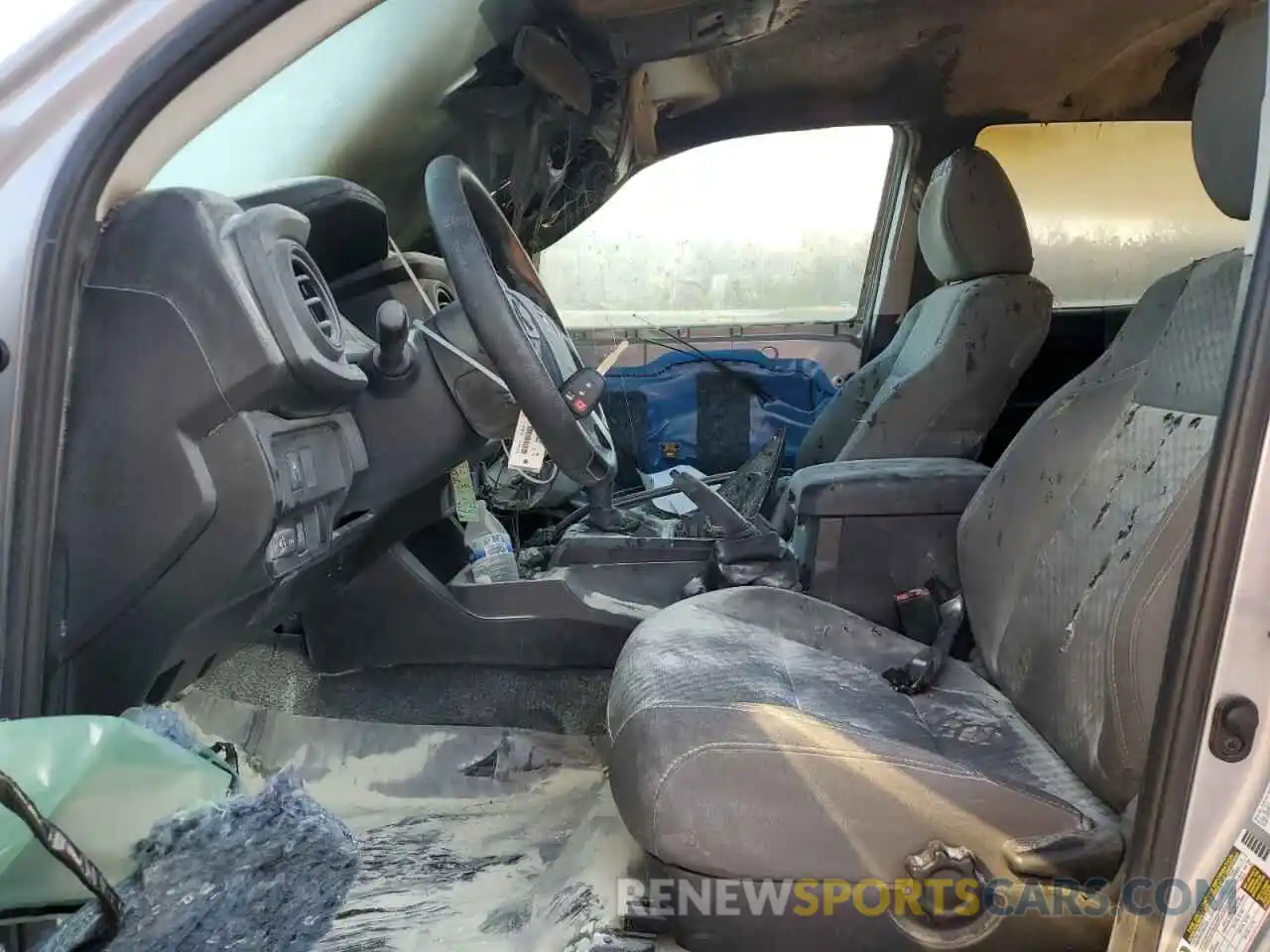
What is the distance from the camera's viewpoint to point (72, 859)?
2.09ft

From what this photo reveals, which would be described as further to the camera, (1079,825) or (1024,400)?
(1024,400)

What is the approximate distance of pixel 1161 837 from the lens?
2.61 feet

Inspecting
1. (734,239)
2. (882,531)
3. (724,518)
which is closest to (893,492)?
(882,531)

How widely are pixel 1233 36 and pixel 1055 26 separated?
4.11ft

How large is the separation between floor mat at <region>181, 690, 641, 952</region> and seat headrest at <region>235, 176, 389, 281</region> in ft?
2.28

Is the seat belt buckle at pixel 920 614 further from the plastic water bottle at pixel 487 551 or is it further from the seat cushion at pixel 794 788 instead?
the plastic water bottle at pixel 487 551

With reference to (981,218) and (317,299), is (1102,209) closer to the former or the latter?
(981,218)

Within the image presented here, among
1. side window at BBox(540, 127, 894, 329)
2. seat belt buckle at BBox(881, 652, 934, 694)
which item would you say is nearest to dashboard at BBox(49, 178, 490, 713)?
seat belt buckle at BBox(881, 652, 934, 694)

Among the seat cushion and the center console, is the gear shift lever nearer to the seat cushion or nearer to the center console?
the center console

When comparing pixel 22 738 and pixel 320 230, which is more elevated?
pixel 320 230

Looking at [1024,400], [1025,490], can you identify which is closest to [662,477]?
[1024,400]

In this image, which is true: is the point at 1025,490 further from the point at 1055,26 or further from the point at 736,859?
the point at 1055,26

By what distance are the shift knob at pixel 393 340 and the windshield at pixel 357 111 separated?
7.7 inches

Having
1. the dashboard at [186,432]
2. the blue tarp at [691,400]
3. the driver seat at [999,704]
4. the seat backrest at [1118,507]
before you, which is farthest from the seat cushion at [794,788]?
the blue tarp at [691,400]
